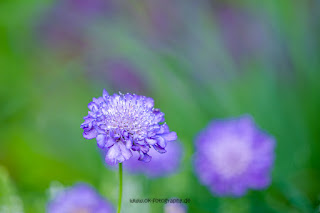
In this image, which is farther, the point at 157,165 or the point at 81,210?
the point at 157,165

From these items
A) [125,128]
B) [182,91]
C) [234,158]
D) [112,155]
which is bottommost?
[112,155]

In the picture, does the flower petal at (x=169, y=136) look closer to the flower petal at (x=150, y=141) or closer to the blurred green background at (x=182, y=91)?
the flower petal at (x=150, y=141)

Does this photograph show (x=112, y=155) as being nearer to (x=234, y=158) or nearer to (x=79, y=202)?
(x=79, y=202)

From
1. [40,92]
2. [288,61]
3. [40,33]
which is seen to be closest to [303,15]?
[288,61]

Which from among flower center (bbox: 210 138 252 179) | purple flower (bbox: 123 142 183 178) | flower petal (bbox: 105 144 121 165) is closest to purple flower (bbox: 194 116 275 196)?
flower center (bbox: 210 138 252 179)

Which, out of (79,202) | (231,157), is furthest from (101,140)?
(231,157)

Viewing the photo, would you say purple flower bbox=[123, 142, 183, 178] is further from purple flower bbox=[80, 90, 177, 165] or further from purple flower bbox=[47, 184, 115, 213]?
purple flower bbox=[80, 90, 177, 165]

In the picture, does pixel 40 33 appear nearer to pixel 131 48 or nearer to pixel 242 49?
pixel 131 48
